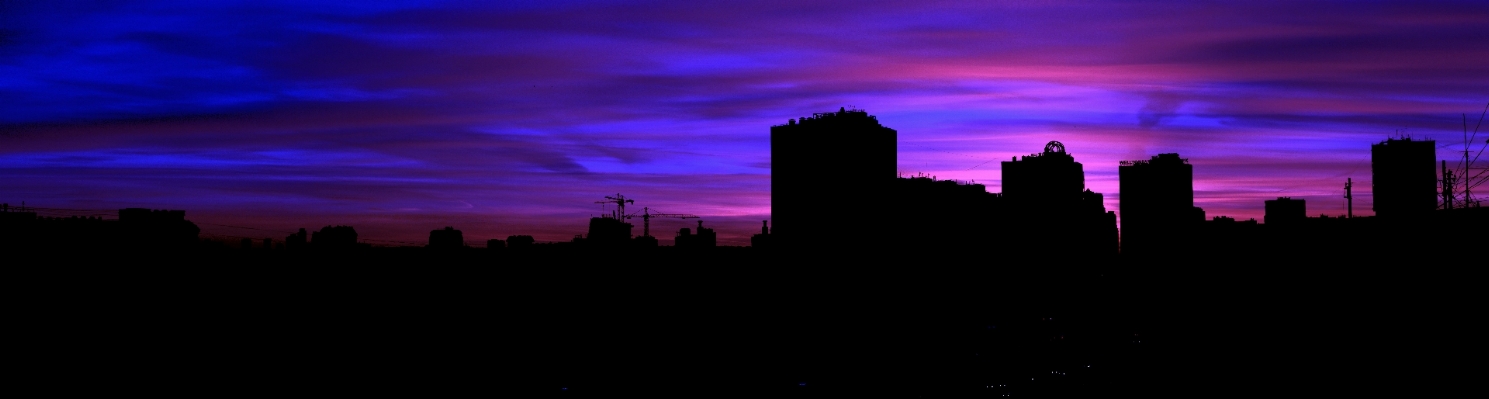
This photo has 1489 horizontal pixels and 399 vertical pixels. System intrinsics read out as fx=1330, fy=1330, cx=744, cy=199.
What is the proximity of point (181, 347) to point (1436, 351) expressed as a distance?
13239 cm

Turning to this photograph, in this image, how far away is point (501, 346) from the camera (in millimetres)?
143125

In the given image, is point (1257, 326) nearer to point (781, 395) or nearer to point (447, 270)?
point (781, 395)

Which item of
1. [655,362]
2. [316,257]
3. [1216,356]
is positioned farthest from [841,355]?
[316,257]

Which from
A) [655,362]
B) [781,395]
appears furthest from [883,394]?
[655,362]

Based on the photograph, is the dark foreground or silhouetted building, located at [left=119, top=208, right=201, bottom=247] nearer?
the dark foreground

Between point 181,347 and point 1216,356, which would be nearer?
point 181,347

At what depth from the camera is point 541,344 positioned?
5763 inches

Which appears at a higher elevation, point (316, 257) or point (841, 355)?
point (316, 257)

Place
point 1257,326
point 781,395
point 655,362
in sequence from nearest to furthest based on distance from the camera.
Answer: point 781,395
point 655,362
point 1257,326

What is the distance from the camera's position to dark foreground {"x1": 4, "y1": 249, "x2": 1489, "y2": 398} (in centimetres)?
11750

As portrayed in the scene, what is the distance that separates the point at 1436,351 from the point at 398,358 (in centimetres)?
11336

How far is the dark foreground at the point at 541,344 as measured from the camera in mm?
117500

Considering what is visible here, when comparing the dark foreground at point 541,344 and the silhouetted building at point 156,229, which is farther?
the silhouetted building at point 156,229

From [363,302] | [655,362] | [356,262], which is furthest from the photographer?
[356,262]
